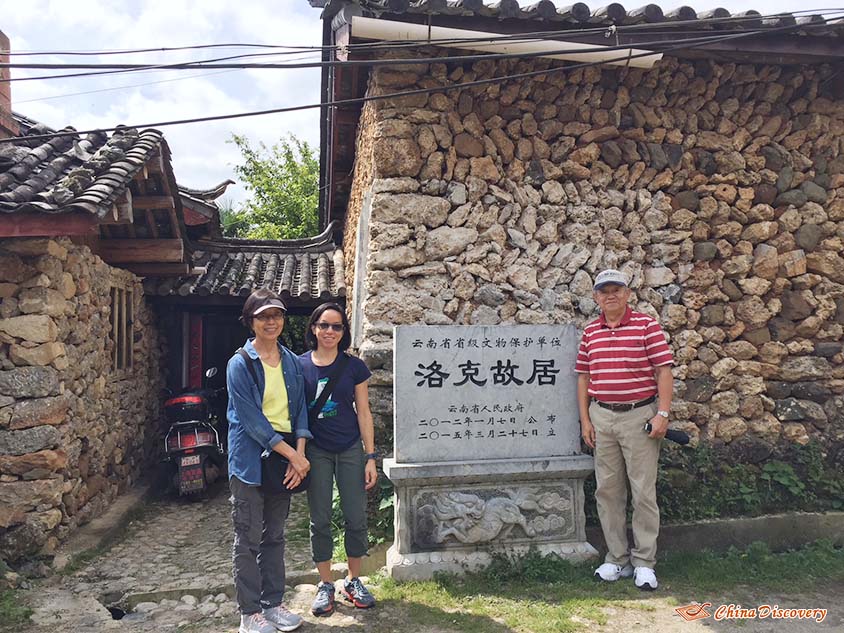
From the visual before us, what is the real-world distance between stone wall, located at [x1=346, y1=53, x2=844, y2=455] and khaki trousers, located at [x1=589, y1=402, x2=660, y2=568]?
1049 mm

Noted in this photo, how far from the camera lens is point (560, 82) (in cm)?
494

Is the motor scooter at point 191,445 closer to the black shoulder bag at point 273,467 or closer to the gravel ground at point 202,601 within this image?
the gravel ground at point 202,601

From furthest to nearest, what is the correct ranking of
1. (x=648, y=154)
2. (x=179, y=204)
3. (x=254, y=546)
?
(x=179, y=204) → (x=648, y=154) → (x=254, y=546)

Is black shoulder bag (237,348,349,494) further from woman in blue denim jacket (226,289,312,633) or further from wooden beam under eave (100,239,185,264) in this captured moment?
wooden beam under eave (100,239,185,264)

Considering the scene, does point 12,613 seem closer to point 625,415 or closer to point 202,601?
point 202,601

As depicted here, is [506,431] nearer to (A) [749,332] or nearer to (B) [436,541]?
(B) [436,541]

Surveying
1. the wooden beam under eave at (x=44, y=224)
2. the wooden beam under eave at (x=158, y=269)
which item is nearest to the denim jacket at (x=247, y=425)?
the wooden beam under eave at (x=44, y=224)

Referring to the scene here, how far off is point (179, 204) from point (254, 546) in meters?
4.56

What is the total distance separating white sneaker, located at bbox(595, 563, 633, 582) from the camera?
4102 millimetres

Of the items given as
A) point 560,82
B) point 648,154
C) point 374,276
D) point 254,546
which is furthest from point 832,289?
point 254,546

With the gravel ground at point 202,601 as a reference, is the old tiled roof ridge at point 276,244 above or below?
above

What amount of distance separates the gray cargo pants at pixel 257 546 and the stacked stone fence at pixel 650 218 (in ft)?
4.58

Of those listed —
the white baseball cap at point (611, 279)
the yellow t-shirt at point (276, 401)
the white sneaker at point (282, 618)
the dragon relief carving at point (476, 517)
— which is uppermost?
the white baseball cap at point (611, 279)

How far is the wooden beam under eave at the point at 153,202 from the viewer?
21.4 feet
